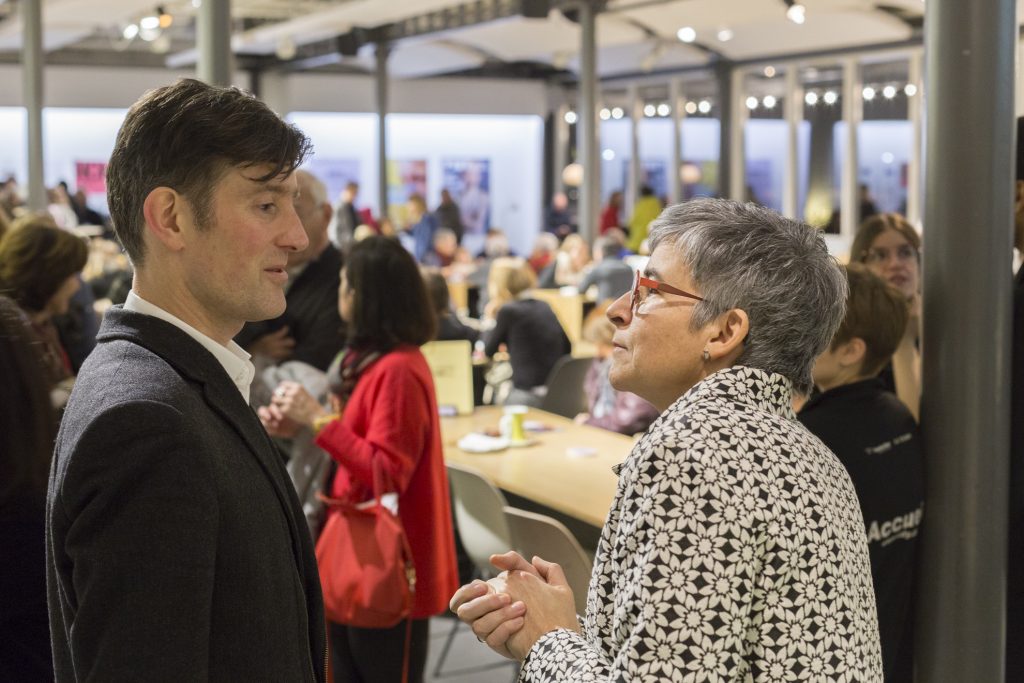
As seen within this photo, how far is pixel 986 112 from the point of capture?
238cm

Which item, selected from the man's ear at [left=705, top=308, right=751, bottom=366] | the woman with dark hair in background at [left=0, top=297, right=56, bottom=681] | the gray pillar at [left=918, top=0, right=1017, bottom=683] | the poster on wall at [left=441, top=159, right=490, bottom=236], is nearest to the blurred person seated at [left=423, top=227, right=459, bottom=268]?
the poster on wall at [left=441, top=159, right=490, bottom=236]

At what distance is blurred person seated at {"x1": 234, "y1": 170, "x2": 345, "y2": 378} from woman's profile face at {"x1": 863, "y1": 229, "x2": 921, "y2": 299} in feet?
5.93

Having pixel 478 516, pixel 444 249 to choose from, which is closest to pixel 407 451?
pixel 478 516

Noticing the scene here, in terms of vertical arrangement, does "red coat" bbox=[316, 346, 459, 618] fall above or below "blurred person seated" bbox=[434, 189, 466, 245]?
below

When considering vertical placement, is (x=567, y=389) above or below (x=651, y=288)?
below

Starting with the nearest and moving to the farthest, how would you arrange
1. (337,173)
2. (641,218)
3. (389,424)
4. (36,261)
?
(389,424), (36,261), (641,218), (337,173)

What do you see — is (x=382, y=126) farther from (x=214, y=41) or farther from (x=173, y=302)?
(x=173, y=302)

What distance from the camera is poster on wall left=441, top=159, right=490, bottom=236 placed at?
2291cm

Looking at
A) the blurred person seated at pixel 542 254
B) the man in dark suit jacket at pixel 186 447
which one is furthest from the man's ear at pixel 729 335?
the blurred person seated at pixel 542 254

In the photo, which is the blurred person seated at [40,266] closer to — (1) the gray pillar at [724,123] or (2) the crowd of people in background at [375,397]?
(2) the crowd of people in background at [375,397]

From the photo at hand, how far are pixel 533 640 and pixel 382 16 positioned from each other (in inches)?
567

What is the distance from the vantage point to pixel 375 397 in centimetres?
331

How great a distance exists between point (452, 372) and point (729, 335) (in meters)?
4.14

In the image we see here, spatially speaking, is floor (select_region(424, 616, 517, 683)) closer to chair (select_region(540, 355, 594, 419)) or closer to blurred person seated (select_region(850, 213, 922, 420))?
chair (select_region(540, 355, 594, 419))
